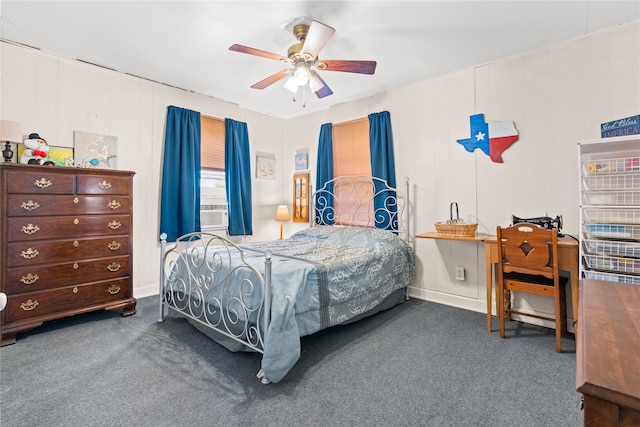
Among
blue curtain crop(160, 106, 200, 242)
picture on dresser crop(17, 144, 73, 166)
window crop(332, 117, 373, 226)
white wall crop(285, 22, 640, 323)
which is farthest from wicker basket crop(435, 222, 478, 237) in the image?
picture on dresser crop(17, 144, 73, 166)

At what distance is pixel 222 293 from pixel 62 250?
5.29 feet

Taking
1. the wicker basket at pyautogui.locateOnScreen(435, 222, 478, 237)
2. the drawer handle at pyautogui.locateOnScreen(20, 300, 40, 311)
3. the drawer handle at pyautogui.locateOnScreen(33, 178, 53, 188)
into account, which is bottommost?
the drawer handle at pyautogui.locateOnScreen(20, 300, 40, 311)

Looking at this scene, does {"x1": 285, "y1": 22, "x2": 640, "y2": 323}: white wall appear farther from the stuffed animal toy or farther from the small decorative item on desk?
the stuffed animal toy

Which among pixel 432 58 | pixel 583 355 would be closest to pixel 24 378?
pixel 583 355

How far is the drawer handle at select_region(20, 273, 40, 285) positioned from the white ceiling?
2046 mm

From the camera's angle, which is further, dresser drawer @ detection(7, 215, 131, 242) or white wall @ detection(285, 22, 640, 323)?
white wall @ detection(285, 22, 640, 323)

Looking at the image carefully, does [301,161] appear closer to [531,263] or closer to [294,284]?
[294,284]

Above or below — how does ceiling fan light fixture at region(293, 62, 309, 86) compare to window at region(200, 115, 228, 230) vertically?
above

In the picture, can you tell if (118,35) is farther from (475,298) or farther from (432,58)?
(475,298)

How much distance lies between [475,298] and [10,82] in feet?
16.3

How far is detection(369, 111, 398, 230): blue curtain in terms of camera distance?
3812 mm

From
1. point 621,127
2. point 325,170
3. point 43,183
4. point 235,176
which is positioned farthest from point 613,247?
point 43,183

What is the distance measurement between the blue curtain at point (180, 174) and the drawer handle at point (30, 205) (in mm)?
1214

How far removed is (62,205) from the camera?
2.69m
